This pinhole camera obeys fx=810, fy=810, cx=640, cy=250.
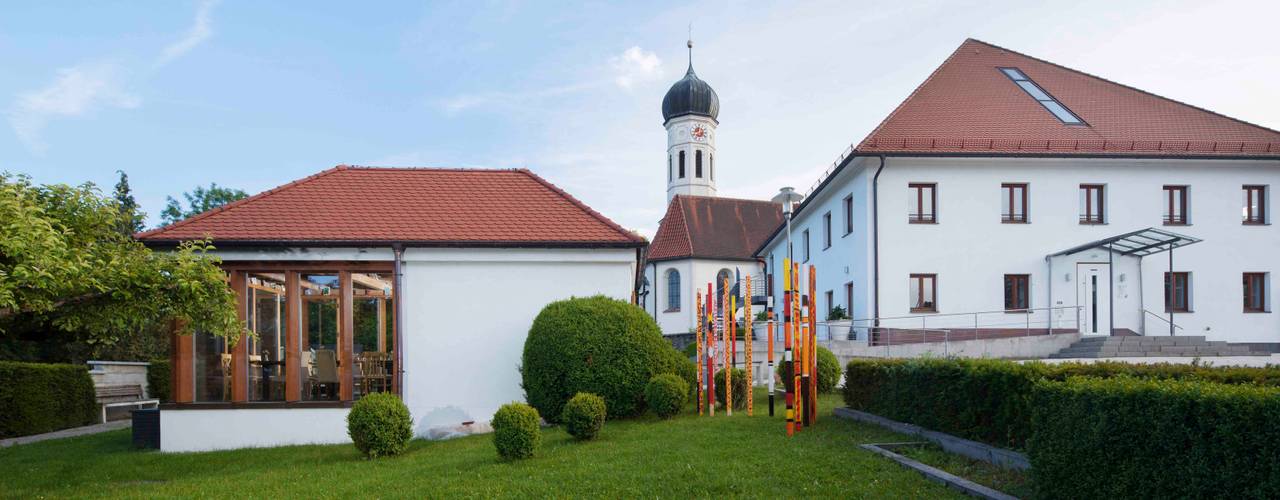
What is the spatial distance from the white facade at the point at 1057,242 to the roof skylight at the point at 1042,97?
2.07 metres

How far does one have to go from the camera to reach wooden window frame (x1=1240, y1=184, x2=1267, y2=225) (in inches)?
909

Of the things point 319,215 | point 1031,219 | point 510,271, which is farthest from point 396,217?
point 1031,219

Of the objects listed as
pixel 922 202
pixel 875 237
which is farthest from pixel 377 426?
pixel 922 202

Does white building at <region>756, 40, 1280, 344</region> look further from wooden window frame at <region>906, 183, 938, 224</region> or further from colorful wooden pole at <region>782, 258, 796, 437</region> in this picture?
colorful wooden pole at <region>782, 258, 796, 437</region>

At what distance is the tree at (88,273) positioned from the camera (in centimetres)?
728

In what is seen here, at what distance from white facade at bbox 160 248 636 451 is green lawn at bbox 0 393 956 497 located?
175 centimetres

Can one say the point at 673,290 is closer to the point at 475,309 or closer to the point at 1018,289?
the point at 1018,289

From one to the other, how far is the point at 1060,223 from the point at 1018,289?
217cm

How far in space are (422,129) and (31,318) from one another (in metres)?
7.04

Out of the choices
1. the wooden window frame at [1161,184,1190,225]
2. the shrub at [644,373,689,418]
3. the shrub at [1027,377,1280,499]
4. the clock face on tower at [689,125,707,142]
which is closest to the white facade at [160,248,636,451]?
the shrub at [644,373,689,418]

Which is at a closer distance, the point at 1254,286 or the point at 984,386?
the point at 984,386

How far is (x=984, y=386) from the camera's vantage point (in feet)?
26.5

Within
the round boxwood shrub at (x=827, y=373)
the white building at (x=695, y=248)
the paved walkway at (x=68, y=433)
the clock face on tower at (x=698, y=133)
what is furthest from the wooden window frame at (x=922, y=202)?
the clock face on tower at (x=698, y=133)

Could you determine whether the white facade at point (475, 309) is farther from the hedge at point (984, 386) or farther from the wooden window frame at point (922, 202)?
the wooden window frame at point (922, 202)
